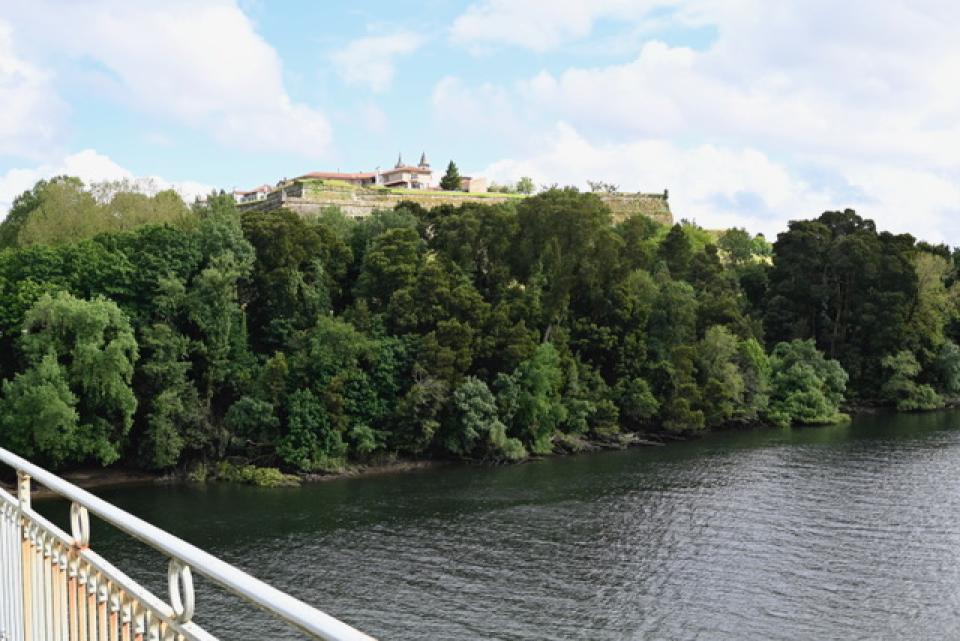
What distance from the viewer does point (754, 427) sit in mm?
45344

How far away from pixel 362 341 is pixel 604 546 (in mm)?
15166

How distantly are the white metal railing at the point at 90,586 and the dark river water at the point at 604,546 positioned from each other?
14.9 meters

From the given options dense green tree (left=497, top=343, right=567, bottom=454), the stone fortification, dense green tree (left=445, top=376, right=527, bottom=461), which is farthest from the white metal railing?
the stone fortification

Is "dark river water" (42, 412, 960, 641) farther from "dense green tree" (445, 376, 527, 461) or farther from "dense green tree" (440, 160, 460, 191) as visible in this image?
"dense green tree" (440, 160, 460, 191)

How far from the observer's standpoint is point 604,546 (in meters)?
24.3

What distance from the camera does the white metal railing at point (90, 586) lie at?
80.0 inches

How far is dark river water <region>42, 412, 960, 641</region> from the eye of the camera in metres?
18.7

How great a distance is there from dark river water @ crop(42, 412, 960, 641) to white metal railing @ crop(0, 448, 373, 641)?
14922 millimetres

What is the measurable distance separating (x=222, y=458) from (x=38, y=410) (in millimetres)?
7165

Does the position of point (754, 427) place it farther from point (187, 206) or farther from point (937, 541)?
point (187, 206)

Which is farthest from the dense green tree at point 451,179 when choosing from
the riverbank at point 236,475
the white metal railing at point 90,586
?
the white metal railing at point 90,586

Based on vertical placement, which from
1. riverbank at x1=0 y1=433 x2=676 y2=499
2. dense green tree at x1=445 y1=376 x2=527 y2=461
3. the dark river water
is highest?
dense green tree at x1=445 y1=376 x2=527 y2=461

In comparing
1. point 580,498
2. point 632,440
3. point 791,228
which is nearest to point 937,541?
point 580,498

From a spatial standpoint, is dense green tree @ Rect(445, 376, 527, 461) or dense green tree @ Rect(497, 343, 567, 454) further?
dense green tree @ Rect(497, 343, 567, 454)
